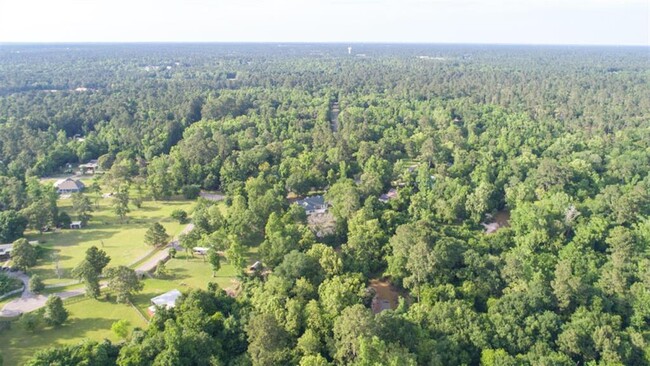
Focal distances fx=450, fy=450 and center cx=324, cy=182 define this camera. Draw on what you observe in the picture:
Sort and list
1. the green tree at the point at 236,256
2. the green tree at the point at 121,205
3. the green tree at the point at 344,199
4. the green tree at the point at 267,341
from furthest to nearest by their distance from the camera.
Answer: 1. the green tree at the point at 121,205
2. the green tree at the point at 344,199
3. the green tree at the point at 236,256
4. the green tree at the point at 267,341

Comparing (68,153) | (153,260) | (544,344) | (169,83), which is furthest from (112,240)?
(169,83)

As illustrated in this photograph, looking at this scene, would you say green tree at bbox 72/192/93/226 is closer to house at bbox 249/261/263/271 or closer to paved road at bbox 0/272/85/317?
paved road at bbox 0/272/85/317

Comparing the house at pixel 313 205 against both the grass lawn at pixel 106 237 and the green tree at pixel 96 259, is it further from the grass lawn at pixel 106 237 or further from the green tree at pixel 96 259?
the green tree at pixel 96 259

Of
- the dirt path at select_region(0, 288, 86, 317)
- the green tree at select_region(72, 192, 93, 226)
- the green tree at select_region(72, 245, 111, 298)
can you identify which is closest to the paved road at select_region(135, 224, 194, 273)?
the green tree at select_region(72, 245, 111, 298)

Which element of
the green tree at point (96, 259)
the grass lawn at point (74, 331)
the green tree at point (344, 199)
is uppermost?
the green tree at point (344, 199)

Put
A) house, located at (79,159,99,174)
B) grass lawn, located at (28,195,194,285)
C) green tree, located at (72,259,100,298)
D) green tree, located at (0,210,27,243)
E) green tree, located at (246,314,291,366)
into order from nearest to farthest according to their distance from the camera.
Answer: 1. green tree, located at (246,314,291,366)
2. green tree, located at (72,259,100,298)
3. grass lawn, located at (28,195,194,285)
4. green tree, located at (0,210,27,243)
5. house, located at (79,159,99,174)

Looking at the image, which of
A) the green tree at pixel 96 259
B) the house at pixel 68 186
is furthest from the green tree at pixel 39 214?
the green tree at pixel 96 259
